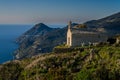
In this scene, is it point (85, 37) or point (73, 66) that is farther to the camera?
point (85, 37)

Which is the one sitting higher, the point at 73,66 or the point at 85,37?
the point at 85,37

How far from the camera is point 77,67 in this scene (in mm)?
70375

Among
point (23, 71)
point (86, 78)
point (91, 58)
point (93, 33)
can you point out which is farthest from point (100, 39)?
point (86, 78)

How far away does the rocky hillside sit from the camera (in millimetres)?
62969

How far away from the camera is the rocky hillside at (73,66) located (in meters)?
63.0

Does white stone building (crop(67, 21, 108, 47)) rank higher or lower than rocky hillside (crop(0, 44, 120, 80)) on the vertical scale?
higher

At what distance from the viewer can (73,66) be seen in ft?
235

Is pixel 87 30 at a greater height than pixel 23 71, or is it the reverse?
Result: pixel 87 30

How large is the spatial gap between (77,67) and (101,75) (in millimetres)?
9066

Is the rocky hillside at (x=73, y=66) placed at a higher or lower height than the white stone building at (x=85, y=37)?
lower

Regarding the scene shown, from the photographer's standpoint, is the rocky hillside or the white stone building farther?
the white stone building

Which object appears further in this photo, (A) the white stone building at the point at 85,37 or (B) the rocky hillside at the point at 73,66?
(A) the white stone building at the point at 85,37

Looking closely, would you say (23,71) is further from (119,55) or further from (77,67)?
(119,55)

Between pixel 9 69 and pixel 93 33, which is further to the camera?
pixel 93 33
